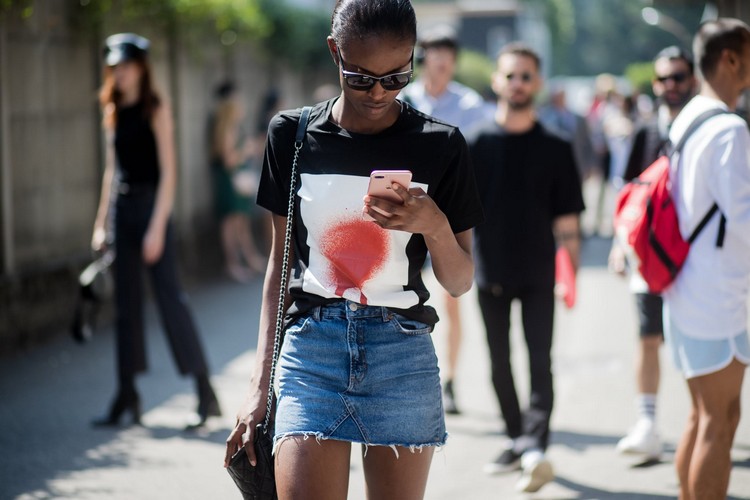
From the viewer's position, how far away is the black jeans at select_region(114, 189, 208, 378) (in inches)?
273

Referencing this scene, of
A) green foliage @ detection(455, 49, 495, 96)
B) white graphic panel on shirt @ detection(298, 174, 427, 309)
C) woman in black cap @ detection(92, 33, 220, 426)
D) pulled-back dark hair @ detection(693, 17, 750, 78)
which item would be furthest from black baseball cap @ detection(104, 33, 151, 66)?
green foliage @ detection(455, 49, 495, 96)

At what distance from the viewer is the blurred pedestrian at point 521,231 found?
5.90 metres

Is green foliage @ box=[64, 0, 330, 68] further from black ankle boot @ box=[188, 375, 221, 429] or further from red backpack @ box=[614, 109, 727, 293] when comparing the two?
red backpack @ box=[614, 109, 727, 293]

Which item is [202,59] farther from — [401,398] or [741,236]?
[401,398]

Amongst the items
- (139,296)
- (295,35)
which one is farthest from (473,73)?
(139,296)

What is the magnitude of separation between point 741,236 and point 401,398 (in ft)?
5.89

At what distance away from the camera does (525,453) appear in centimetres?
571

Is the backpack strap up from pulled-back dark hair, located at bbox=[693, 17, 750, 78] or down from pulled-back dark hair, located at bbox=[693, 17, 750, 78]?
down

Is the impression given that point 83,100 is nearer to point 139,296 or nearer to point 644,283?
point 139,296

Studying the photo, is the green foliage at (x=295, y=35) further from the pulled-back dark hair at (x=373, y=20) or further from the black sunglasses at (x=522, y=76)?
the pulled-back dark hair at (x=373, y=20)

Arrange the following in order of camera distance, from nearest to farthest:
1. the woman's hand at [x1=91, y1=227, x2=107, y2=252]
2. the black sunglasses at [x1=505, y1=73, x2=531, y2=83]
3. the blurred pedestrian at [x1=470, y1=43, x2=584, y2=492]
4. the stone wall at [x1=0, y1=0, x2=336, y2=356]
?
the blurred pedestrian at [x1=470, y1=43, x2=584, y2=492] → the black sunglasses at [x1=505, y1=73, x2=531, y2=83] → the woman's hand at [x1=91, y1=227, x2=107, y2=252] → the stone wall at [x1=0, y1=0, x2=336, y2=356]

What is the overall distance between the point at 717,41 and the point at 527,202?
160 cm

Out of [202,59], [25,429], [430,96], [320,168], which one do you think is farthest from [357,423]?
[202,59]

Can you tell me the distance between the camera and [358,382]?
3.18 meters
